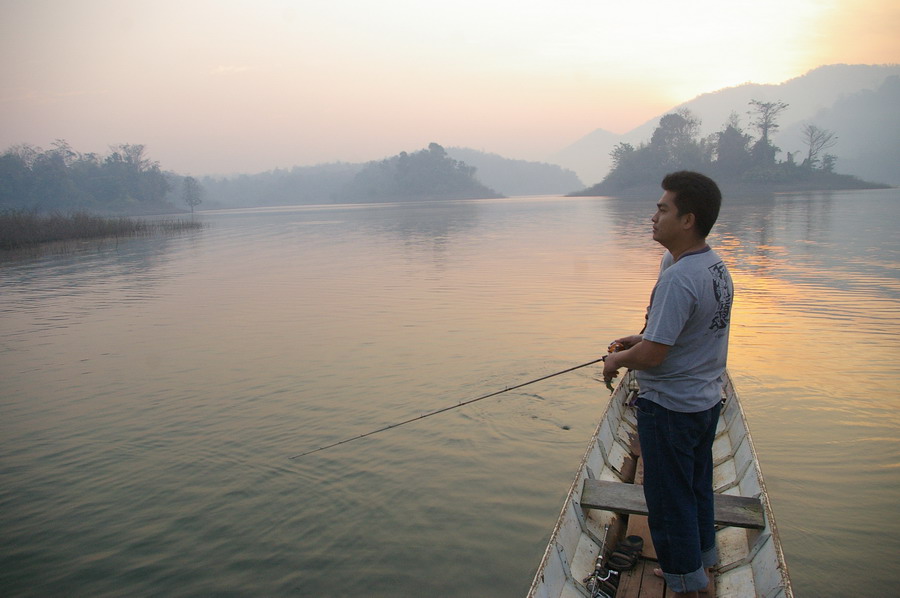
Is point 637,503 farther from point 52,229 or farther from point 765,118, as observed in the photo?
point 765,118

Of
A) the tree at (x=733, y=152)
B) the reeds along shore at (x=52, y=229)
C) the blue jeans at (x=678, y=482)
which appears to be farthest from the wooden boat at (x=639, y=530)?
the tree at (x=733, y=152)

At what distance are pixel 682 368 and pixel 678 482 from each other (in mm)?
631

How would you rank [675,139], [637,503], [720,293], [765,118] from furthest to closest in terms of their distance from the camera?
[675,139], [765,118], [637,503], [720,293]

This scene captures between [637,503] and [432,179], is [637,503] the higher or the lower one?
the lower one

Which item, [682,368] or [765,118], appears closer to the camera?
[682,368]

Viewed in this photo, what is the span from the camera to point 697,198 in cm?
307

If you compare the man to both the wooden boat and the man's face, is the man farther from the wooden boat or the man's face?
the wooden boat

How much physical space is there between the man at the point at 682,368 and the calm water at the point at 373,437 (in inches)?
71.3

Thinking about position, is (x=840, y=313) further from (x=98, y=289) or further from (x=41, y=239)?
(x=41, y=239)

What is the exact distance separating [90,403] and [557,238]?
93.6 ft

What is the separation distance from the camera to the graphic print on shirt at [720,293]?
300cm

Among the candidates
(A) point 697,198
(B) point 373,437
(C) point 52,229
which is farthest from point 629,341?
(C) point 52,229

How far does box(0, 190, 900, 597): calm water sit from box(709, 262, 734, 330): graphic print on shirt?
9.00ft

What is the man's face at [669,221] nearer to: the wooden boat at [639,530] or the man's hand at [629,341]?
the man's hand at [629,341]
